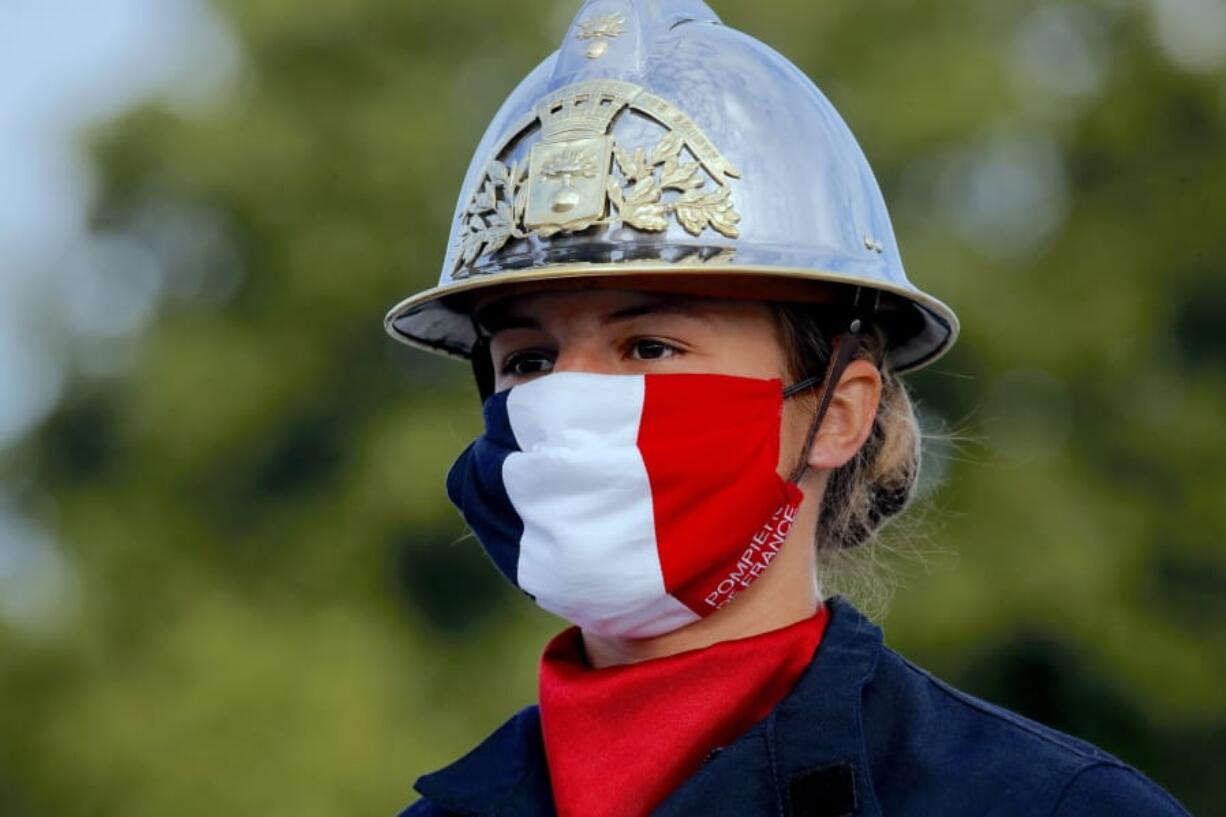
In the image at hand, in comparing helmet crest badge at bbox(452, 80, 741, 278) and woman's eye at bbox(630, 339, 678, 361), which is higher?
helmet crest badge at bbox(452, 80, 741, 278)

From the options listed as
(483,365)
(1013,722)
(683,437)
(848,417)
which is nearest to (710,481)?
(683,437)

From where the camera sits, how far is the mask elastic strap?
4.02m

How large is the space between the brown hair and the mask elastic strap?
28 mm

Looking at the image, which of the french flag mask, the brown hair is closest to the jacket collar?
the french flag mask

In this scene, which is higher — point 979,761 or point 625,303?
point 625,303

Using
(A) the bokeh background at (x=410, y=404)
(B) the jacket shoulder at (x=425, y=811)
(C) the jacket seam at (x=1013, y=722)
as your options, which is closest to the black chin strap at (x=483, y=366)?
(B) the jacket shoulder at (x=425, y=811)

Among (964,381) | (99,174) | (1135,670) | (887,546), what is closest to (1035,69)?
(964,381)

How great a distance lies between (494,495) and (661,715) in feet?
1.73

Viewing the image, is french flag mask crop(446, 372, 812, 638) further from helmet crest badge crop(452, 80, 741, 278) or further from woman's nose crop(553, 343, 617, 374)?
helmet crest badge crop(452, 80, 741, 278)

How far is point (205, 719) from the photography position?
1481 cm

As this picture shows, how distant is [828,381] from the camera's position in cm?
407

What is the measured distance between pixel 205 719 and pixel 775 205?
11.5 meters

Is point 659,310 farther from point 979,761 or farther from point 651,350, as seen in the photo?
point 979,761

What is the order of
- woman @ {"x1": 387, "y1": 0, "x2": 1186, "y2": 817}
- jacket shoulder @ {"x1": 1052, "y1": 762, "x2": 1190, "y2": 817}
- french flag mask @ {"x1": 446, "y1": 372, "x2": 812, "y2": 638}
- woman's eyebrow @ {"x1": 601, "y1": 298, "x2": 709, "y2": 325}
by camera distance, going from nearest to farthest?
jacket shoulder @ {"x1": 1052, "y1": 762, "x2": 1190, "y2": 817}, woman @ {"x1": 387, "y1": 0, "x2": 1186, "y2": 817}, french flag mask @ {"x1": 446, "y1": 372, "x2": 812, "y2": 638}, woman's eyebrow @ {"x1": 601, "y1": 298, "x2": 709, "y2": 325}
